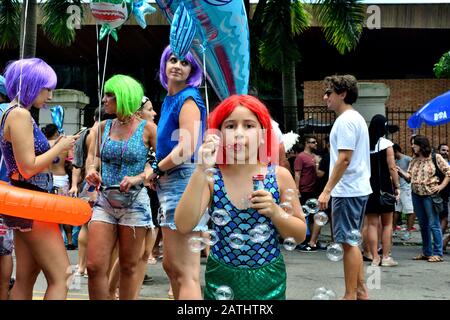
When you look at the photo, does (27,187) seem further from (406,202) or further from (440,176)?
(406,202)

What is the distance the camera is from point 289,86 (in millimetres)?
14703

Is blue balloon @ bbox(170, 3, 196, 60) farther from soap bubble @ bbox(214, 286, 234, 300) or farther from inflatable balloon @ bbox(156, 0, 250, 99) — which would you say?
soap bubble @ bbox(214, 286, 234, 300)

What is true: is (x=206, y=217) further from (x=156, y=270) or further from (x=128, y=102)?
(x=156, y=270)

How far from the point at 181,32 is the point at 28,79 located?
0.93 metres

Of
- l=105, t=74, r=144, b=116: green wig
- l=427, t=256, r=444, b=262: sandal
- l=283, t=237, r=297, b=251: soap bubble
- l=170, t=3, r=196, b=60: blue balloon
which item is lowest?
l=427, t=256, r=444, b=262: sandal

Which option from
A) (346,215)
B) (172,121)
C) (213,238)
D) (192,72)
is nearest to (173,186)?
(172,121)

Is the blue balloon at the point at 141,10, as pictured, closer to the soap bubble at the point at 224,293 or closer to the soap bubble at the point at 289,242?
the soap bubble at the point at 289,242

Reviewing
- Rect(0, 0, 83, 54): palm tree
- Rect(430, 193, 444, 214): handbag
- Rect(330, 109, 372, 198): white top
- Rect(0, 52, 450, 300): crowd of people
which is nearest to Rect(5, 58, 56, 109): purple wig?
Rect(0, 52, 450, 300): crowd of people

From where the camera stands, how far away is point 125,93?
4.10 m

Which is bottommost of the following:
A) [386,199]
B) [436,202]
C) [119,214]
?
[436,202]

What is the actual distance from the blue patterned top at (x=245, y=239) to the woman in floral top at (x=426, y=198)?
5.95 metres

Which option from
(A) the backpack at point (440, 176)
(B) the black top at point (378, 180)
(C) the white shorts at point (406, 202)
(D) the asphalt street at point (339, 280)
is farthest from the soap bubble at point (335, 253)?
(C) the white shorts at point (406, 202)

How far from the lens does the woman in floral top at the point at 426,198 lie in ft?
27.3

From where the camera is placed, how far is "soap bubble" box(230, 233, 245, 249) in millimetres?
2773
